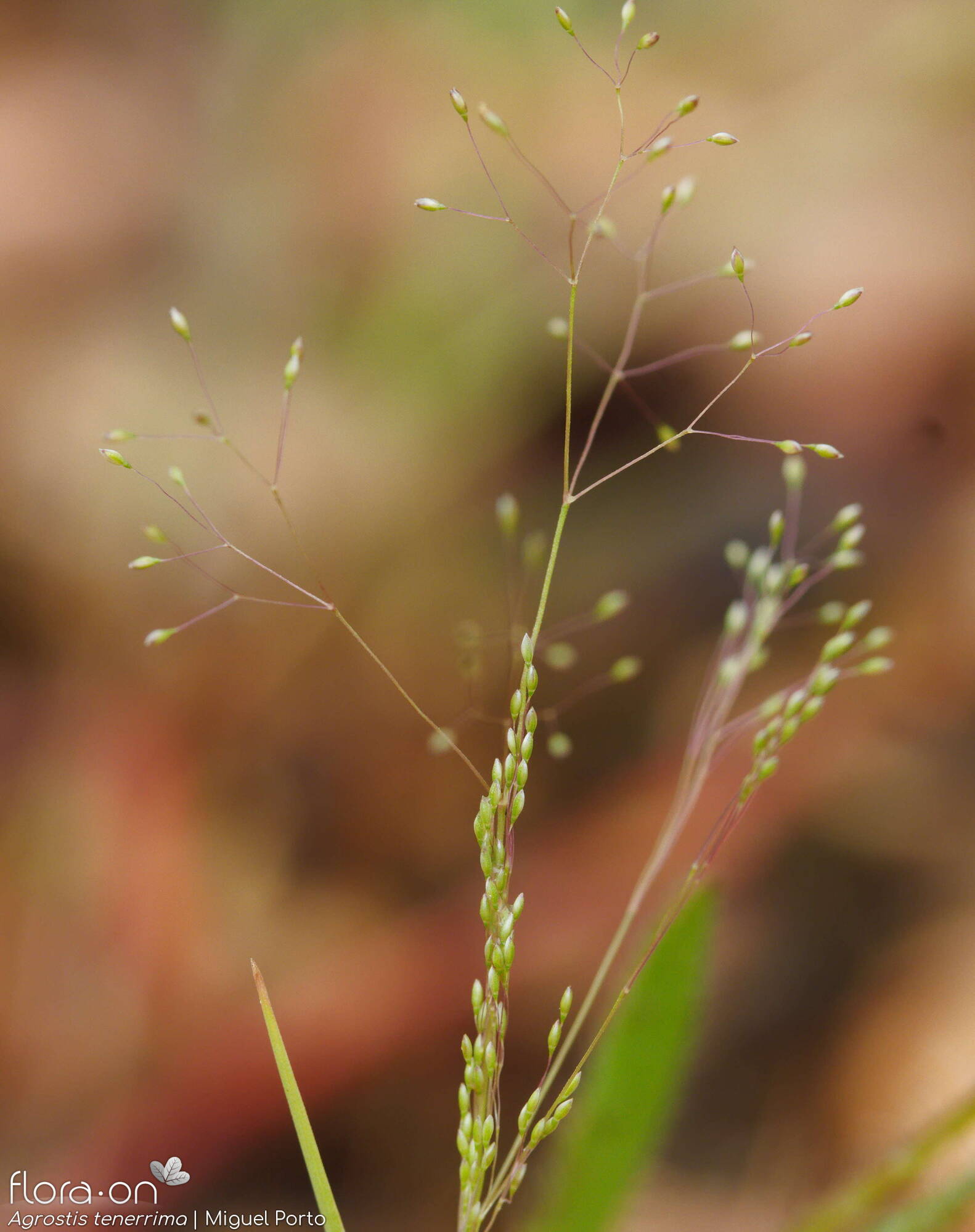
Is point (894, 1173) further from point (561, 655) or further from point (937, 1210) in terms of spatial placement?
point (561, 655)

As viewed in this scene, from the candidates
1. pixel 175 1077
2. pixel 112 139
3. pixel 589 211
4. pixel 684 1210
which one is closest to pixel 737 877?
pixel 684 1210

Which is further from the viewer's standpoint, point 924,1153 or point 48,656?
point 48,656

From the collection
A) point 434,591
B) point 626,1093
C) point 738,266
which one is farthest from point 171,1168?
point 738,266

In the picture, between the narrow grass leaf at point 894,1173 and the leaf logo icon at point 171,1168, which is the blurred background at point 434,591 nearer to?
the leaf logo icon at point 171,1168

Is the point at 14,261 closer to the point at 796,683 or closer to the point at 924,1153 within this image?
the point at 796,683

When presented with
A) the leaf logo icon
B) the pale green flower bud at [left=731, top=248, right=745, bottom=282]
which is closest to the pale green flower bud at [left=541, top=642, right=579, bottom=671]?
the pale green flower bud at [left=731, top=248, right=745, bottom=282]

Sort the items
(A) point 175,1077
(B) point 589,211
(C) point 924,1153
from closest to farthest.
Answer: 1. (C) point 924,1153
2. (A) point 175,1077
3. (B) point 589,211
